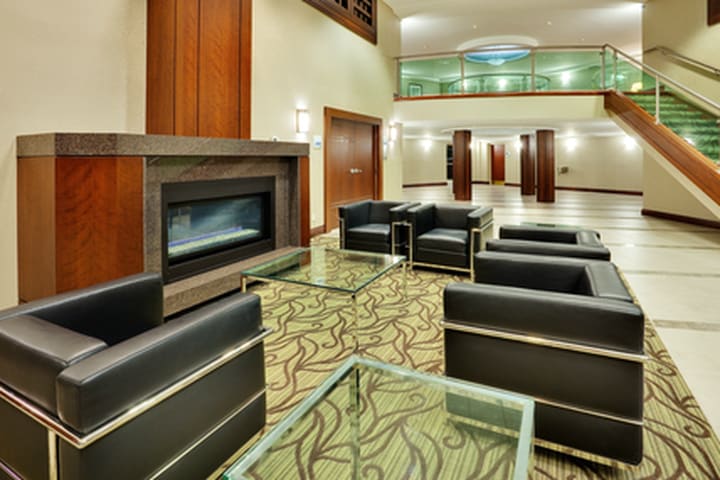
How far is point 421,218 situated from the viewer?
5391 mm

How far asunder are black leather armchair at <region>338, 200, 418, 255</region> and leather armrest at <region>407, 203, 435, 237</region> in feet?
0.38

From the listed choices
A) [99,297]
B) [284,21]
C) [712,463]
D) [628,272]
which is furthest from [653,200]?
[99,297]

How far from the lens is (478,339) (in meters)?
2.08

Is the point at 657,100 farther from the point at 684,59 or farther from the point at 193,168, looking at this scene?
the point at 193,168

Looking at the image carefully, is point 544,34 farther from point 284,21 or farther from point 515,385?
point 515,385

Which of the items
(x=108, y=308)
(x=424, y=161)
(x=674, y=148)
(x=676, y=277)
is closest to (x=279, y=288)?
(x=108, y=308)

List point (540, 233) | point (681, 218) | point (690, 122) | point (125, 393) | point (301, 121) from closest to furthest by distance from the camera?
1. point (125, 393)
2. point (540, 233)
3. point (690, 122)
4. point (301, 121)
5. point (681, 218)

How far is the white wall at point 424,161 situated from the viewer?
1947 centimetres

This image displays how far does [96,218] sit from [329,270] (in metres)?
1.90

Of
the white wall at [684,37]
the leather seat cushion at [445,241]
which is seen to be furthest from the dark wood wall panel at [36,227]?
the white wall at [684,37]

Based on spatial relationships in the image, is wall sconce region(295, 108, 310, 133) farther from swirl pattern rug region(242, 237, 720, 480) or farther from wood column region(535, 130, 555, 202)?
wood column region(535, 130, 555, 202)

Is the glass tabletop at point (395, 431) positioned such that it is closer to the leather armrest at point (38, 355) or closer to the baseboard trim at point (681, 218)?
the leather armrest at point (38, 355)

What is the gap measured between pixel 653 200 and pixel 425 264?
7.39 meters

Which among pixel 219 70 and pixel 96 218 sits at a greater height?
pixel 219 70
